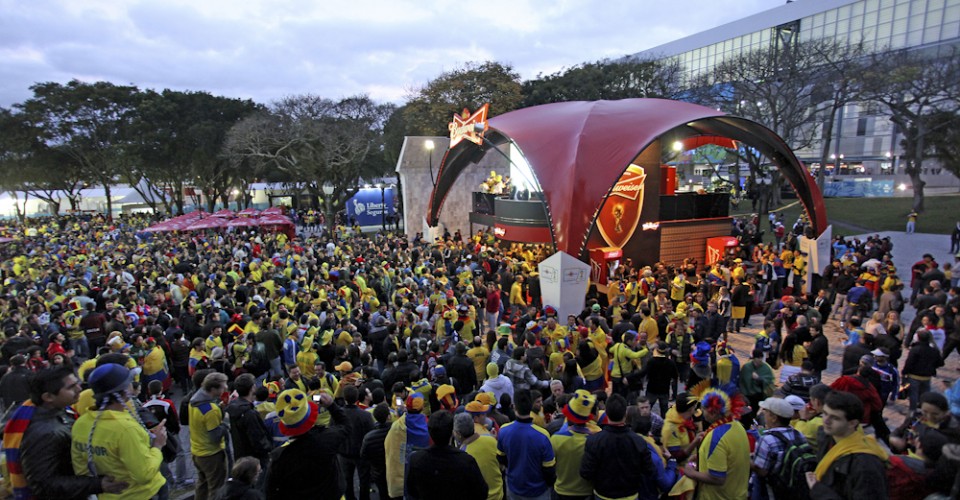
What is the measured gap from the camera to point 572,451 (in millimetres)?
4121

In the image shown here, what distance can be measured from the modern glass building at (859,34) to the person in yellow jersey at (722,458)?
4605 centimetres

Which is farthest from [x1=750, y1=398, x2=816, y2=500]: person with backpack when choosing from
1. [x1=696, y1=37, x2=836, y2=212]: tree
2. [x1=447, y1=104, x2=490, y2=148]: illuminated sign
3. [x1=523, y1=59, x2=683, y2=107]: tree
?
[x1=523, y1=59, x2=683, y2=107]: tree

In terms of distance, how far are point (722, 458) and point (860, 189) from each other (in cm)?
5052

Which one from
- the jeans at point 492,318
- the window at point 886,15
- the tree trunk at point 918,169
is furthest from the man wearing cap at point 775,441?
the window at point 886,15

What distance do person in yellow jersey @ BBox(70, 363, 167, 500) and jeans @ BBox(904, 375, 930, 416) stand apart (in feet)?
30.4

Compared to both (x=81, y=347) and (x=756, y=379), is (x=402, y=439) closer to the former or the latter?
(x=756, y=379)

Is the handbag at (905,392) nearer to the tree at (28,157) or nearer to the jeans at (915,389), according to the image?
the jeans at (915,389)

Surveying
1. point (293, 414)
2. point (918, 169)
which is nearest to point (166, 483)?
point (293, 414)

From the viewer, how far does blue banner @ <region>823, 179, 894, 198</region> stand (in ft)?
139

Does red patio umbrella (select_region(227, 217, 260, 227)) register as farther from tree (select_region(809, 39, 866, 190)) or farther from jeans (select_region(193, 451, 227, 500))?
tree (select_region(809, 39, 866, 190))

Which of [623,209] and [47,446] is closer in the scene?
[47,446]

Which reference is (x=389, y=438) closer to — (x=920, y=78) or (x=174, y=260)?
(x=174, y=260)

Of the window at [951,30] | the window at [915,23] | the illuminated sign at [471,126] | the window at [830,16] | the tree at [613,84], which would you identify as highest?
the window at [830,16]

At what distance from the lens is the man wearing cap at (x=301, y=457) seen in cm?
350
